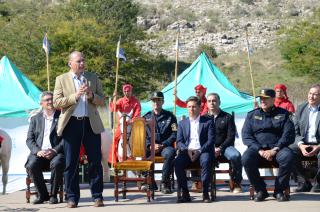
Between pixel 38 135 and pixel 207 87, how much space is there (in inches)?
312

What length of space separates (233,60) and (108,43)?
20.3 meters

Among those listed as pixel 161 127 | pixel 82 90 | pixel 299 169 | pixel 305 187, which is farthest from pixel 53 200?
pixel 305 187

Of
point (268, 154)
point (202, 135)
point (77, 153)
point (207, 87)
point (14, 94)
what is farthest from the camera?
point (207, 87)

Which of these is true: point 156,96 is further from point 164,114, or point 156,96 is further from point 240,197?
point 240,197

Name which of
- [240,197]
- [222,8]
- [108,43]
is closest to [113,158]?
[240,197]

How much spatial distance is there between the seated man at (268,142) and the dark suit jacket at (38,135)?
2685 millimetres

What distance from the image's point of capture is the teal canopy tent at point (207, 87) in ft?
54.4

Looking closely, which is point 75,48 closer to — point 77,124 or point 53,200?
point 53,200

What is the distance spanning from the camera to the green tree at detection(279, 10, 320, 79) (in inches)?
1540

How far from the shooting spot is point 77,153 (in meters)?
9.22

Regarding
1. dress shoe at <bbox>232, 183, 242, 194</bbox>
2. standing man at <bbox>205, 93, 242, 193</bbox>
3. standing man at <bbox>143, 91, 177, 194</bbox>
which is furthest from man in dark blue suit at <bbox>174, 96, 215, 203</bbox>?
dress shoe at <bbox>232, 183, 242, 194</bbox>

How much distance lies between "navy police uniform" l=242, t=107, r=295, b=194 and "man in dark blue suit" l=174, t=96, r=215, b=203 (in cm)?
52

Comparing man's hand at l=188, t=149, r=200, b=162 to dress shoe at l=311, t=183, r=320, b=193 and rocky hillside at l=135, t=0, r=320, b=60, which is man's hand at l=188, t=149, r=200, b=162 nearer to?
dress shoe at l=311, t=183, r=320, b=193

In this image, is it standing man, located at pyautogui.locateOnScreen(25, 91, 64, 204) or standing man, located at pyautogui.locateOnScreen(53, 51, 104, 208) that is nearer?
standing man, located at pyautogui.locateOnScreen(53, 51, 104, 208)
